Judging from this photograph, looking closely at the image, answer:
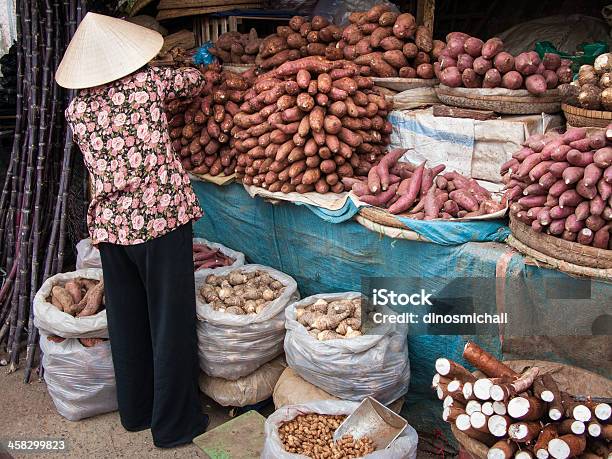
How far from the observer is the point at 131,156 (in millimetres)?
3072

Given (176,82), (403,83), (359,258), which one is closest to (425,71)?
(403,83)

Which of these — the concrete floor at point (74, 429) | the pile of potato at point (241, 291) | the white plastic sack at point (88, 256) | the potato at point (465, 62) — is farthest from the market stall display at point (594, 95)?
the white plastic sack at point (88, 256)

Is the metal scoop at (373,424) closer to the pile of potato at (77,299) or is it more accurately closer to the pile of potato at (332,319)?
the pile of potato at (332,319)

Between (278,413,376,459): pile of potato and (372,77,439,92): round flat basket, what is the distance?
7.04 ft

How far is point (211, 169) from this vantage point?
4324 millimetres

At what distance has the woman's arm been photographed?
3152mm

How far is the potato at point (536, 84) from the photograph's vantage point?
3469 mm

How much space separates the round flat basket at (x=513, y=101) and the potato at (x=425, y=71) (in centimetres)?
49

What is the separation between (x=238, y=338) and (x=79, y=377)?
37.0 inches

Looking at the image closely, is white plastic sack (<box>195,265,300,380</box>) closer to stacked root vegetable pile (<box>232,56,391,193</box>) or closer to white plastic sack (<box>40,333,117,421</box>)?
white plastic sack (<box>40,333,117,421</box>)

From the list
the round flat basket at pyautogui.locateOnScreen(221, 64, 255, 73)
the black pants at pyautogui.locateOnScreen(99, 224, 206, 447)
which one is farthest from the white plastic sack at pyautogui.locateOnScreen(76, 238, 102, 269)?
the round flat basket at pyautogui.locateOnScreen(221, 64, 255, 73)

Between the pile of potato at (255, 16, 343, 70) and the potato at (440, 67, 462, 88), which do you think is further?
the pile of potato at (255, 16, 343, 70)

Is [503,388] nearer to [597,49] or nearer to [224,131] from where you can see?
[224,131]

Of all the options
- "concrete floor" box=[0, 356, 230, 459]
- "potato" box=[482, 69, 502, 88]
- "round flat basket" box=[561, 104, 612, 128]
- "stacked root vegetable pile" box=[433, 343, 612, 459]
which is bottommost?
"concrete floor" box=[0, 356, 230, 459]
